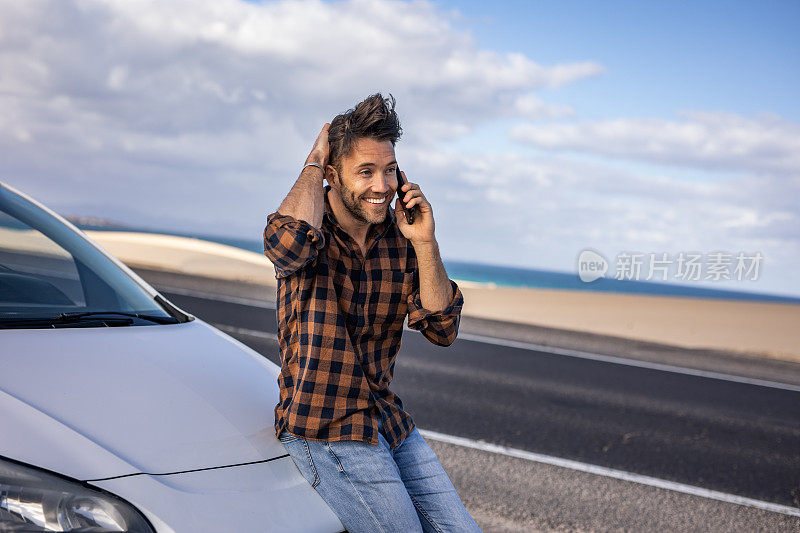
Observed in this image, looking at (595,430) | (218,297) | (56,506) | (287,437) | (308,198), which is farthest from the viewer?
(218,297)

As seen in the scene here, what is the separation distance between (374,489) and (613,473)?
3.53 meters

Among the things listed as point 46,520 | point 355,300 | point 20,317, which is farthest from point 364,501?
point 20,317

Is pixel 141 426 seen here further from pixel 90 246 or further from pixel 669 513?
pixel 669 513

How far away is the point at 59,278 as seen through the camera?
3.03 meters

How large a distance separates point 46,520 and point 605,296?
70.4ft

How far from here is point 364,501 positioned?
2.16m

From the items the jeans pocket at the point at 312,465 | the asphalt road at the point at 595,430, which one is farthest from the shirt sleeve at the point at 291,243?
the asphalt road at the point at 595,430

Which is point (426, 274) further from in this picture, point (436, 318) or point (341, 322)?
point (341, 322)

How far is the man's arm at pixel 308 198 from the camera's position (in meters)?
2.38

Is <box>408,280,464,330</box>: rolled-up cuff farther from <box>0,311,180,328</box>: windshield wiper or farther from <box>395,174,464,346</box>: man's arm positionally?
<box>0,311,180,328</box>: windshield wiper

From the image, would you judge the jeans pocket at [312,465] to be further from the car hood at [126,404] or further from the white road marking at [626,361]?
the white road marking at [626,361]

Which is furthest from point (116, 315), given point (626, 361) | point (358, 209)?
point (626, 361)

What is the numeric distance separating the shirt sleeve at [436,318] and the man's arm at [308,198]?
461mm

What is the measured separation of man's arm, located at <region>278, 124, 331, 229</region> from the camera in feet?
7.79
